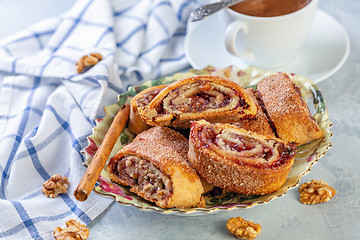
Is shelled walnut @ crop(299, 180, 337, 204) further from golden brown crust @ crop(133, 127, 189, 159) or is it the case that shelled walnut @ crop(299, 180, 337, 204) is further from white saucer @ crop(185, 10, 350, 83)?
white saucer @ crop(185, 10, 350, 83)

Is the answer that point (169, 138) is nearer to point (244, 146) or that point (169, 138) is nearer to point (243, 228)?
point (244, 146)

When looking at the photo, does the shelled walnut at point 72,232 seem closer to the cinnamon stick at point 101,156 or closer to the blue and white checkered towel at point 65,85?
the blue and white checkered towel at point 65,85

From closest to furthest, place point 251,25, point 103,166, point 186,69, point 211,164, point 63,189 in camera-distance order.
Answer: point 211,164 < point 103,166 < point 63,189 < point 251,25 < point 186,69

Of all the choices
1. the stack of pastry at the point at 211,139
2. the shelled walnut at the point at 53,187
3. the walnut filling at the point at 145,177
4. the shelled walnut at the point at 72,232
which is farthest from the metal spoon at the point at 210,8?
the shelled walnut at the point at 72,232

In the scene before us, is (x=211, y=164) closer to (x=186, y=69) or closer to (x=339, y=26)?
(x=186, y=69)

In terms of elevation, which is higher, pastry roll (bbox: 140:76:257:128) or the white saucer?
pastry roll (bbox: 140:76:257:128)

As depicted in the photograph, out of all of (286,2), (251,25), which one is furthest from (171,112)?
(286,2)

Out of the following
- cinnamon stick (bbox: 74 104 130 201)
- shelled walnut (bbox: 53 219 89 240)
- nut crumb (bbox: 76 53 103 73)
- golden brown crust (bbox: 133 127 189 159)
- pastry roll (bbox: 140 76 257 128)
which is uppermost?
nut crumb (bbox: 76 53 103 73)

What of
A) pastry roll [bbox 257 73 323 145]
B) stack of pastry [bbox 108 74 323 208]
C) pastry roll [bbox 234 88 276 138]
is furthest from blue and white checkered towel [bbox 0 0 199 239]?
pastry roll [bbox 257 73 323 145]
